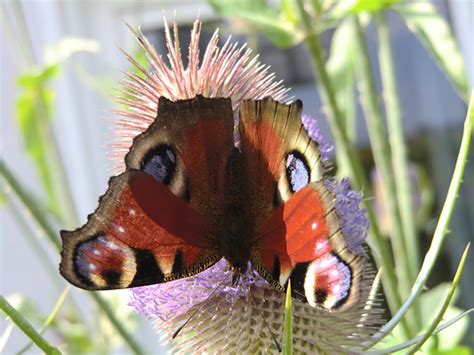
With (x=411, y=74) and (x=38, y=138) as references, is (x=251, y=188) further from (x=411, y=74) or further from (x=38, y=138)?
(x=411, y=74)

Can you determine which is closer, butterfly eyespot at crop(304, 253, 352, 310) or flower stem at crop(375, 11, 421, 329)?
butterfly eyespot at crop(304, 253, 352, 310)

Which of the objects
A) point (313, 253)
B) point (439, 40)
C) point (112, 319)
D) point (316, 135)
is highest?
point (439, 40)

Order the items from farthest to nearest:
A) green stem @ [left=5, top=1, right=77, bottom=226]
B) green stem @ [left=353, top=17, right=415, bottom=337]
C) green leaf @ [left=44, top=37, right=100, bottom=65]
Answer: green stem @ [left=5, top=1, right=77, bottom=226]
green leaf @ [left=44, top=37, right=100, bottom=65]
green stem @ [left=353, top=17, right=415, bottom=337]

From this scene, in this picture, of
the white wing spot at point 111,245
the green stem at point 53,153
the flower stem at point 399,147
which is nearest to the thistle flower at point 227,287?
the white wing spot at point 111,245

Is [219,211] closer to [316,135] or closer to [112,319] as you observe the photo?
[316,135]

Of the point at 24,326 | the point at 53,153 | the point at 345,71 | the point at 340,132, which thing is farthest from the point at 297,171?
the point at 53,153

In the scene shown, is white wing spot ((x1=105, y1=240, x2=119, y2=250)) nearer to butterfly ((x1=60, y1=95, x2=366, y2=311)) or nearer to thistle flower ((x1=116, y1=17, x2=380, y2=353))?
butterfly ((x1=60, y1=95, x2=366, y2=311))

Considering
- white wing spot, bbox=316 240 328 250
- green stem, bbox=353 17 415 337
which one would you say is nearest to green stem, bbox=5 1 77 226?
green stem, bbox=353 17 415 337
